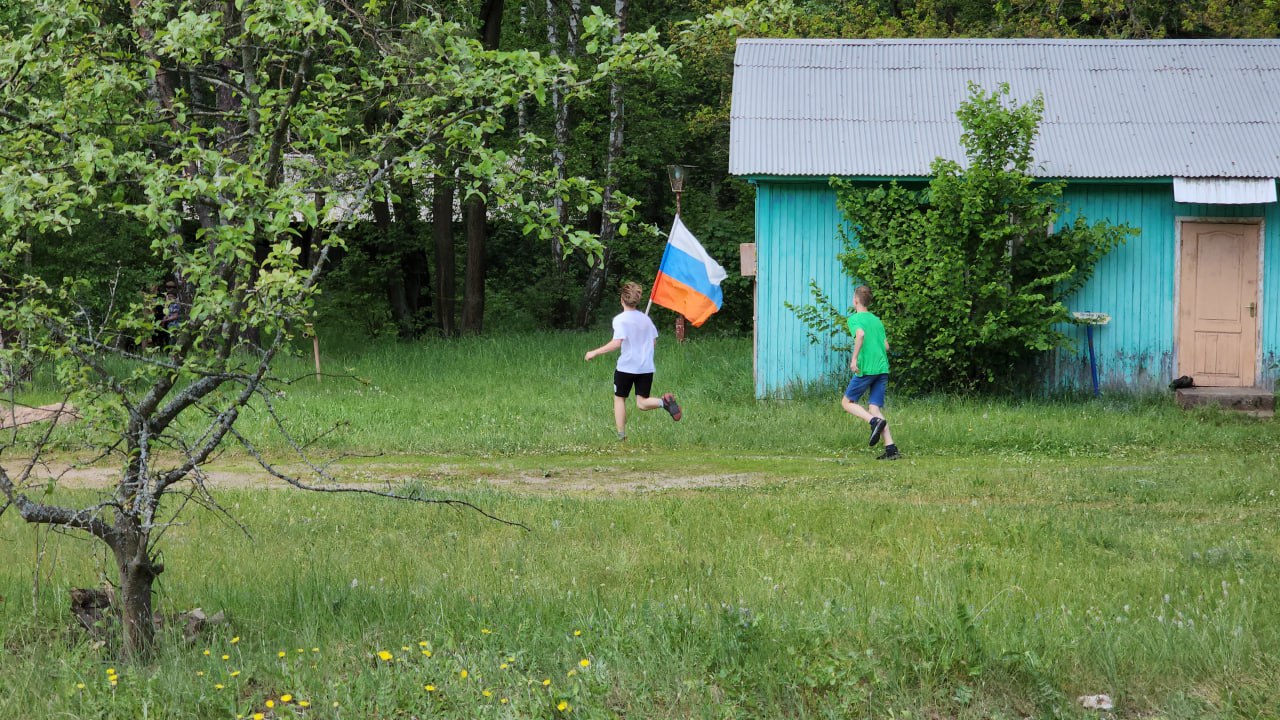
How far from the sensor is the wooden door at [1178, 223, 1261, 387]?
639 inches

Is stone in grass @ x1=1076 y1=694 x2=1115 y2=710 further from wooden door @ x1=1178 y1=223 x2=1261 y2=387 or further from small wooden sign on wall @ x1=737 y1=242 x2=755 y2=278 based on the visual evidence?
wooden door @ x1=1178 y1=223 x2=1261 y2=387

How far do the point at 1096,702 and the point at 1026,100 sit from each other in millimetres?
13752

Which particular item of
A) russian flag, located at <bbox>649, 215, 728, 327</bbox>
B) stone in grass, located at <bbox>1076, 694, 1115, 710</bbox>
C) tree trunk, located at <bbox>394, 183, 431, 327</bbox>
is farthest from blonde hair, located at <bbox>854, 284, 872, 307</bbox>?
tree trunk, located at <bbox>394, 183, 431, 327</bbox>

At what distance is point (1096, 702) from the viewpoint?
498 centimetres

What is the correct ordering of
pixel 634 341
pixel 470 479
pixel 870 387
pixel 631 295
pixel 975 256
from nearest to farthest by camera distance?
pixel 470 479 < pixel 870 387 < pixel 631 295 < pixel 634 341 < pixel 975 256

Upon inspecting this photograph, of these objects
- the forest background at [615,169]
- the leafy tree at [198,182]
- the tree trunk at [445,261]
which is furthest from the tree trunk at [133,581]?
the tree trunk at [445,261]

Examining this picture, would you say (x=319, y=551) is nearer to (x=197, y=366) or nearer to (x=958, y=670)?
(x=197, y=366)

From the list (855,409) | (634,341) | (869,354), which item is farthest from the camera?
(634,341)

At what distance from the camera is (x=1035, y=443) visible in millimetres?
12703

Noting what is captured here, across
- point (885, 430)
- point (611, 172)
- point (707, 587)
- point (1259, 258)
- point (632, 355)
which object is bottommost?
point (707, 587)

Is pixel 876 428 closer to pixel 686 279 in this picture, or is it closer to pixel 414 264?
pixel 686 279

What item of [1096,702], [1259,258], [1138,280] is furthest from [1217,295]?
[1096,702]

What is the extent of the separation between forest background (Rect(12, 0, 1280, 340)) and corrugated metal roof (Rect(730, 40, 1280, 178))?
561cm

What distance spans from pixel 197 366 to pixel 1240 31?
2408 centimetres
